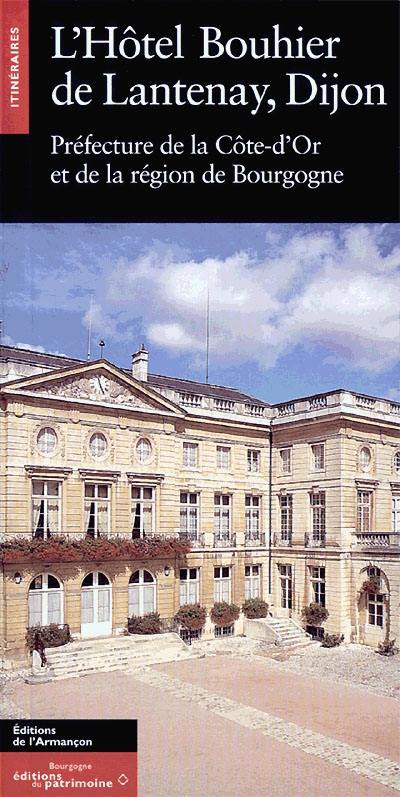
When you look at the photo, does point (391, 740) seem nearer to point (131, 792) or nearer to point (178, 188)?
point (131, 792)

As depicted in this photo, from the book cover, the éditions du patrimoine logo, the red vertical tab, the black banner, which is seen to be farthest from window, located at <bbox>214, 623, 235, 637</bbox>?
the red vertical tab

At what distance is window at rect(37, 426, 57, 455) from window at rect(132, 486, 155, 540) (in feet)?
9.51

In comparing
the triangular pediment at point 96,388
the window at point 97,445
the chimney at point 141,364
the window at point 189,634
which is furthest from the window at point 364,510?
the window at point 97,445

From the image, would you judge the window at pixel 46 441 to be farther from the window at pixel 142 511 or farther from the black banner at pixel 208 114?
the black banner at pixel 208 114

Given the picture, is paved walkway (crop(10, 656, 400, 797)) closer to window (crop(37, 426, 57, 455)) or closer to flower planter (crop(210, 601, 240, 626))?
flower planter (crop(210, 601, 240, 626))

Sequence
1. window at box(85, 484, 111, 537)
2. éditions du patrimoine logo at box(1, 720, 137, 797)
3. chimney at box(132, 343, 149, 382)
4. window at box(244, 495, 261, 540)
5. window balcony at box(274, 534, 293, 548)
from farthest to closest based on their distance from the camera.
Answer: window at box(244, 495, 261, 540), window balcony at box(274, 534, 293, 548), chimney at box(132, 343, 149, 382), window at box(85, 484, 111, 537), éditions du patrimoine logo at box(1, 720, 137, 797)

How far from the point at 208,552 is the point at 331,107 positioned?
15.5 m

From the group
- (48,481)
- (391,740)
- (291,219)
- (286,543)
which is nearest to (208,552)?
(286,543)

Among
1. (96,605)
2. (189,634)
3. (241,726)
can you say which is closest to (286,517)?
(189,634)

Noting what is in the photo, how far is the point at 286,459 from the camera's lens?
23828 millimetres

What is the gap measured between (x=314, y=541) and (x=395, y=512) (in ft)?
9.60

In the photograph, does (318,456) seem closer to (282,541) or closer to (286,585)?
(282,541)

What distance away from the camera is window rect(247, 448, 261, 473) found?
78.6 feet

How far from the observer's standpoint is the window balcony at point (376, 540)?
2080 centimetres
